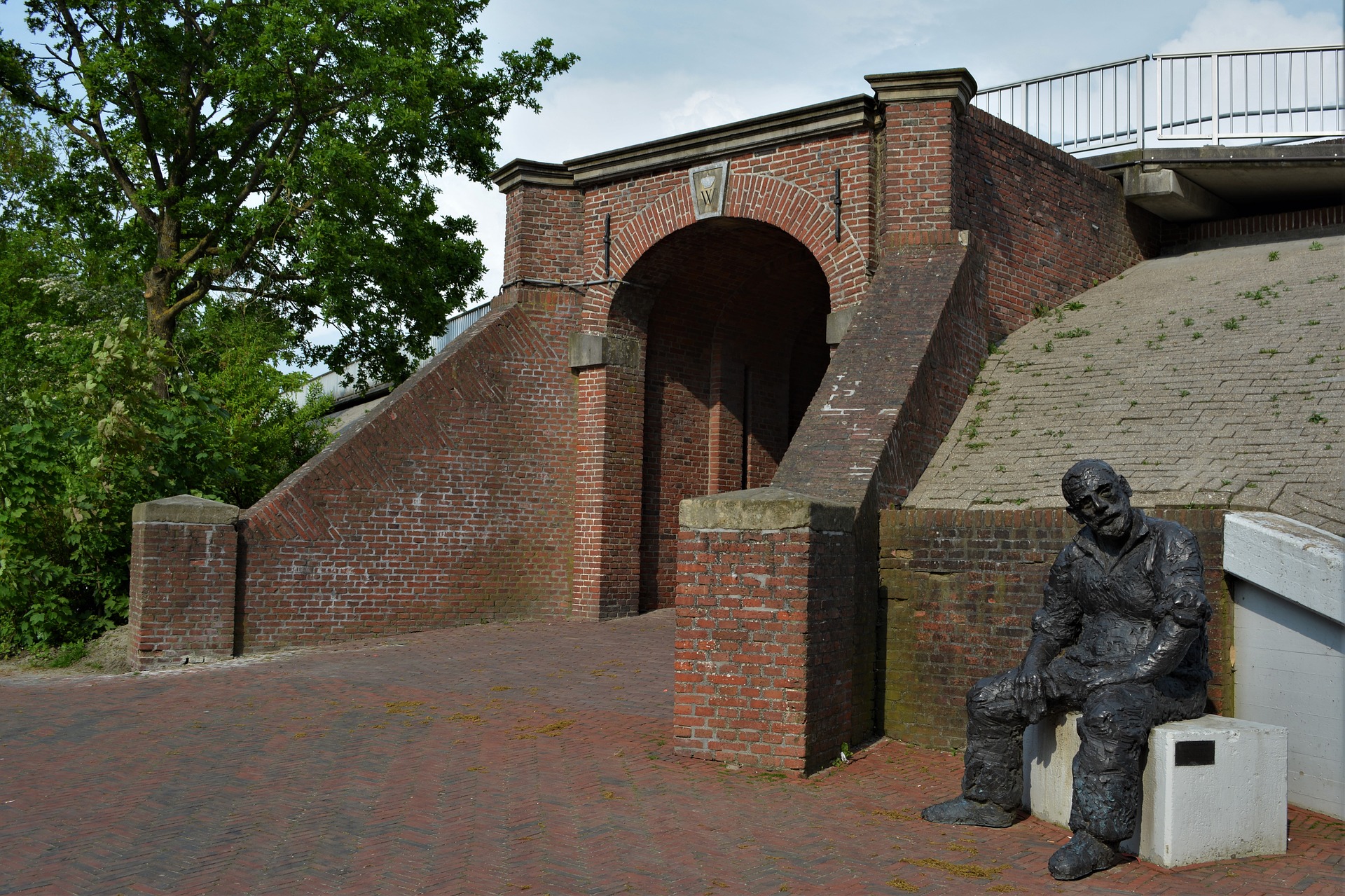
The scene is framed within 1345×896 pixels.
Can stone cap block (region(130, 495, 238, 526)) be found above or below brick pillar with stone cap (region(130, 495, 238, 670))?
above

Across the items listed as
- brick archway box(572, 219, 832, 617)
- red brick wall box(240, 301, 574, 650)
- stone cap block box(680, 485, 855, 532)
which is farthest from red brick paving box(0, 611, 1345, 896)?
brick archway box(572, 219, 832, 617)

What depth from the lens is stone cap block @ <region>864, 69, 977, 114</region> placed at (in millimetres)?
10859

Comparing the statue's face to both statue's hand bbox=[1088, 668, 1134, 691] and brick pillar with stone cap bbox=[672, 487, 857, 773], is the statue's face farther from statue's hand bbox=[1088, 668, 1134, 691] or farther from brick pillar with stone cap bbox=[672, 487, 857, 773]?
brick pillar with stone cap bbox=[672, 487, 857, 773]

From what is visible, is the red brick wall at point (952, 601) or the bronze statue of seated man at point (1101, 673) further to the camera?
the red brick wall at point (952, 601)

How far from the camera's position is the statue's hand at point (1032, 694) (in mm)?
5867

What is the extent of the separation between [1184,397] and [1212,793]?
4.33m

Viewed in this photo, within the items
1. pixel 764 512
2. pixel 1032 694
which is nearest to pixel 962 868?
pixel 1032 694

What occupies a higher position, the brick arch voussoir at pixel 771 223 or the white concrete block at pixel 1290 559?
the brick arch voussoir at pixel 771 223

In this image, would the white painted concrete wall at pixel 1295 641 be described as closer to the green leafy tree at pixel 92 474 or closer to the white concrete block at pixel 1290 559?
the white concrete block at pixel 1290 559

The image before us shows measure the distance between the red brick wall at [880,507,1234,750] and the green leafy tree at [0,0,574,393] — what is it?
10.5 meters

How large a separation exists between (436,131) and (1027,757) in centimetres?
1449

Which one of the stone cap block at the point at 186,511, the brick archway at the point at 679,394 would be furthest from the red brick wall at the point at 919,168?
the stone cap block at the point at 186,511

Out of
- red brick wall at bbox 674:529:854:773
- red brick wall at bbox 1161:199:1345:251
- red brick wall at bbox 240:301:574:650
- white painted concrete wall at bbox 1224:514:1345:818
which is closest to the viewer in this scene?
white painted concrete wall at bbox 1224:514:1345:818

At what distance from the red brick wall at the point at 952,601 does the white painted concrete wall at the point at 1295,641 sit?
2.20ft
